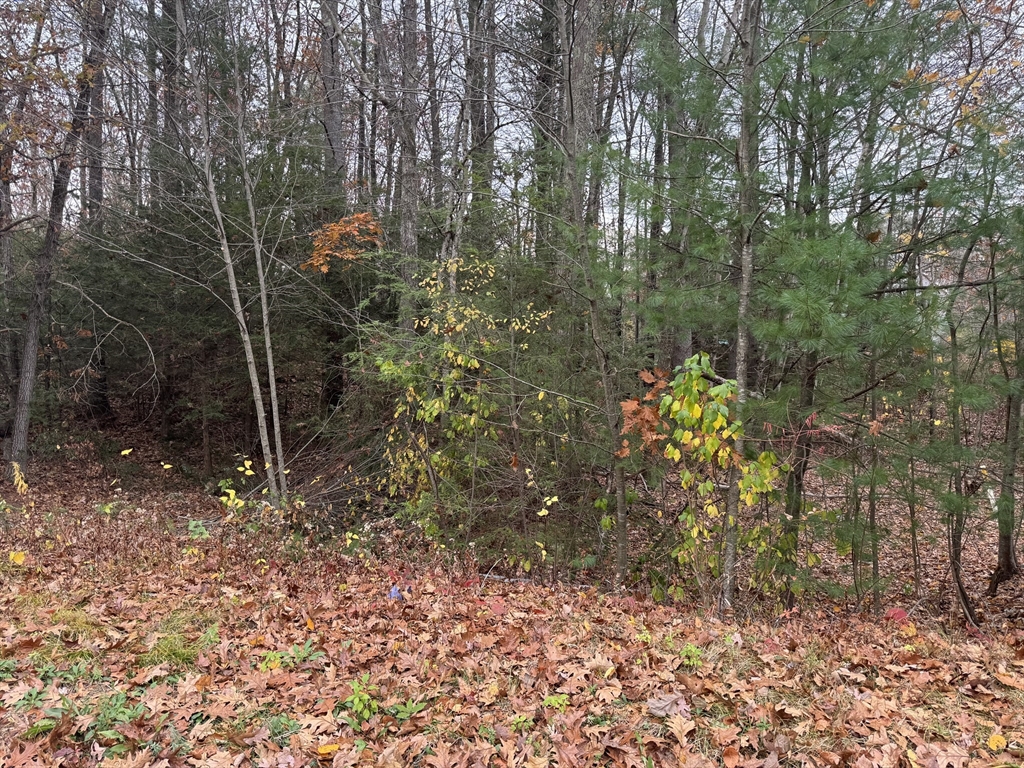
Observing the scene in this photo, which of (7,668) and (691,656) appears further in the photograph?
(691,656)

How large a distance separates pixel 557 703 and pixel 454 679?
690 mm

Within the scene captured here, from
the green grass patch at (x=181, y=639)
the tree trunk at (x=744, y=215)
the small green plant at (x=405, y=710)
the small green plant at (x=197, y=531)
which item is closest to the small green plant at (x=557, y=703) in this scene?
the small green plant at (x=405, y=710)

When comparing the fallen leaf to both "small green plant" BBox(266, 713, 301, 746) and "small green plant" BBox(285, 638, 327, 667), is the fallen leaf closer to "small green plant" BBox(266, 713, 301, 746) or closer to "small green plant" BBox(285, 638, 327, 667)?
"small green plant" BBox(266, 713, 301, 746)

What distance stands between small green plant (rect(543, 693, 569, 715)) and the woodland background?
7.38 feet

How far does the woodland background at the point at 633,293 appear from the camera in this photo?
5441mm

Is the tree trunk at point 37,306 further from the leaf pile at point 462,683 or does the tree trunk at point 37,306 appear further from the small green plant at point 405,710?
the small green plant at point 405,710

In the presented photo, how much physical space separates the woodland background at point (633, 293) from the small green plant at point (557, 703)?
7.38ft

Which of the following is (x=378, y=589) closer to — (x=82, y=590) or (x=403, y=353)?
(x=82, y=590)

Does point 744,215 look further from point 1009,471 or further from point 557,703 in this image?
point 557,703

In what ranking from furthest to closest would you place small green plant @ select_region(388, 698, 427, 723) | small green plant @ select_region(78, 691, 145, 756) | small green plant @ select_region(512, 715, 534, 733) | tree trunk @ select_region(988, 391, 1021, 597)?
tree trunk @ select_region(988, 391, 1021, 597) < small green plant @ select_region(388, 698, 427, 723) < small green plant @ select_region(512, 715, 534, 733) < small green plant @ select_region(78, 691, 145, 756)

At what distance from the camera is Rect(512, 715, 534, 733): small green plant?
10.4ft

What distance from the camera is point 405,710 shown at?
332 centimetres

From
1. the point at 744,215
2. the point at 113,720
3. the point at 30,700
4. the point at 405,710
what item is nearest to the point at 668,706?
the point at 405,710

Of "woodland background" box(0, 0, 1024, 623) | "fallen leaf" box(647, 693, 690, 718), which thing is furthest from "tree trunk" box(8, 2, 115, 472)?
"fallen leaf" box(647, 693, 690, 718)
